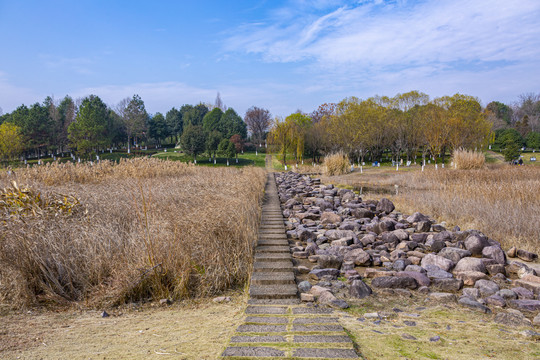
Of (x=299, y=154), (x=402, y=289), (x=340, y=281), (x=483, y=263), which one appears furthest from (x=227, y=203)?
(x=299, y=154)

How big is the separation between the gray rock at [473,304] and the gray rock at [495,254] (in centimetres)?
186

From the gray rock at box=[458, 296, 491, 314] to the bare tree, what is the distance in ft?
182

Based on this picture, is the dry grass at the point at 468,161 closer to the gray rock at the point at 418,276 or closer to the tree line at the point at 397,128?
the tree line at the point at 397,128

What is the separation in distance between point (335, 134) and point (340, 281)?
3132 cm

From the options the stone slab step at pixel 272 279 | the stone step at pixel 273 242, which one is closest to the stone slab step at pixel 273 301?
the stone slab step at pixel 272 279

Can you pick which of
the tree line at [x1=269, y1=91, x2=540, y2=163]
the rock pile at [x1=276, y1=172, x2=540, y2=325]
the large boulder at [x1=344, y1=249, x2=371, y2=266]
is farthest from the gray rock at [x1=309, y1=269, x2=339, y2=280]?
the tree line at [x1=269, y1=91, x2=540, y2=163]

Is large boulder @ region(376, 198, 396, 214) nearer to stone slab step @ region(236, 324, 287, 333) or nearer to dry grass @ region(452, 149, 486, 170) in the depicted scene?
stone slab step @ region(236, 324, 287, 333)

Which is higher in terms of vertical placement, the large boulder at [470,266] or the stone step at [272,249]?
the stone step at [272,249]

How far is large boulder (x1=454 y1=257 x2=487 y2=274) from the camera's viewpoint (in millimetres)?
4699

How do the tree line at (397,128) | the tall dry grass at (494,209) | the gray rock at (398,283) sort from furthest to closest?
the tree line at (397,128) → the tall dry grass at (494,209) → the gray rock at (398,283)

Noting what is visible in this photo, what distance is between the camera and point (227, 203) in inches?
228

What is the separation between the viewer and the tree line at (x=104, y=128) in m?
38.2

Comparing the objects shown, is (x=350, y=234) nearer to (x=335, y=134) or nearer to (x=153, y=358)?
(x=153, y=358)

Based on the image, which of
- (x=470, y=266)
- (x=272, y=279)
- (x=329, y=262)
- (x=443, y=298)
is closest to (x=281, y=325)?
(x=272, y=279)
